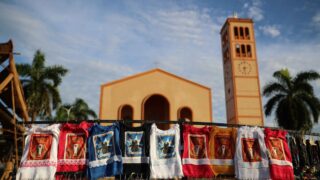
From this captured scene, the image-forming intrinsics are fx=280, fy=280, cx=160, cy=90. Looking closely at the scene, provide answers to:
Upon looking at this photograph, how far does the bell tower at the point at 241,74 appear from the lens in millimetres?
35969

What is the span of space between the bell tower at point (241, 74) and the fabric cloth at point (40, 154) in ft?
102

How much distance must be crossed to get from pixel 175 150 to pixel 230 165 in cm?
148

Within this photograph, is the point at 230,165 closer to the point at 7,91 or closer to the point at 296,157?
the point at 296,157

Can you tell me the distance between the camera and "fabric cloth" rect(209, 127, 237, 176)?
7.02 metres

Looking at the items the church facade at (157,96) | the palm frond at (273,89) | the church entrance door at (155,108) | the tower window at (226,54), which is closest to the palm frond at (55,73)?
the church facade at (157,96)

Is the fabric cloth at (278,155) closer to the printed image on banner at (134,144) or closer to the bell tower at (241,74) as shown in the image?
the printed image on banner at (134,144)

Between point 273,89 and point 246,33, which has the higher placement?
point 246,33

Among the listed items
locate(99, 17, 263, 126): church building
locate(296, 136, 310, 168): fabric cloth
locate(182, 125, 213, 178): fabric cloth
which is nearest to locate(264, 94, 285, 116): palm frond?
locate(99, 17, 263, 126): church building

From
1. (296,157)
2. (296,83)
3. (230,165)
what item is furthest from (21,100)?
(296,83)

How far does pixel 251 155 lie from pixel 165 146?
2.23 m

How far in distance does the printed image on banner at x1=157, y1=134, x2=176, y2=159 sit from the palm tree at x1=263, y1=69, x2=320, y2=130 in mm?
20679

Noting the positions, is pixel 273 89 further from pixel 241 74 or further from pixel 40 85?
pixel 40 85

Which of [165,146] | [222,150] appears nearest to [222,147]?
[222,150]

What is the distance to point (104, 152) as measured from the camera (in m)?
6.69
